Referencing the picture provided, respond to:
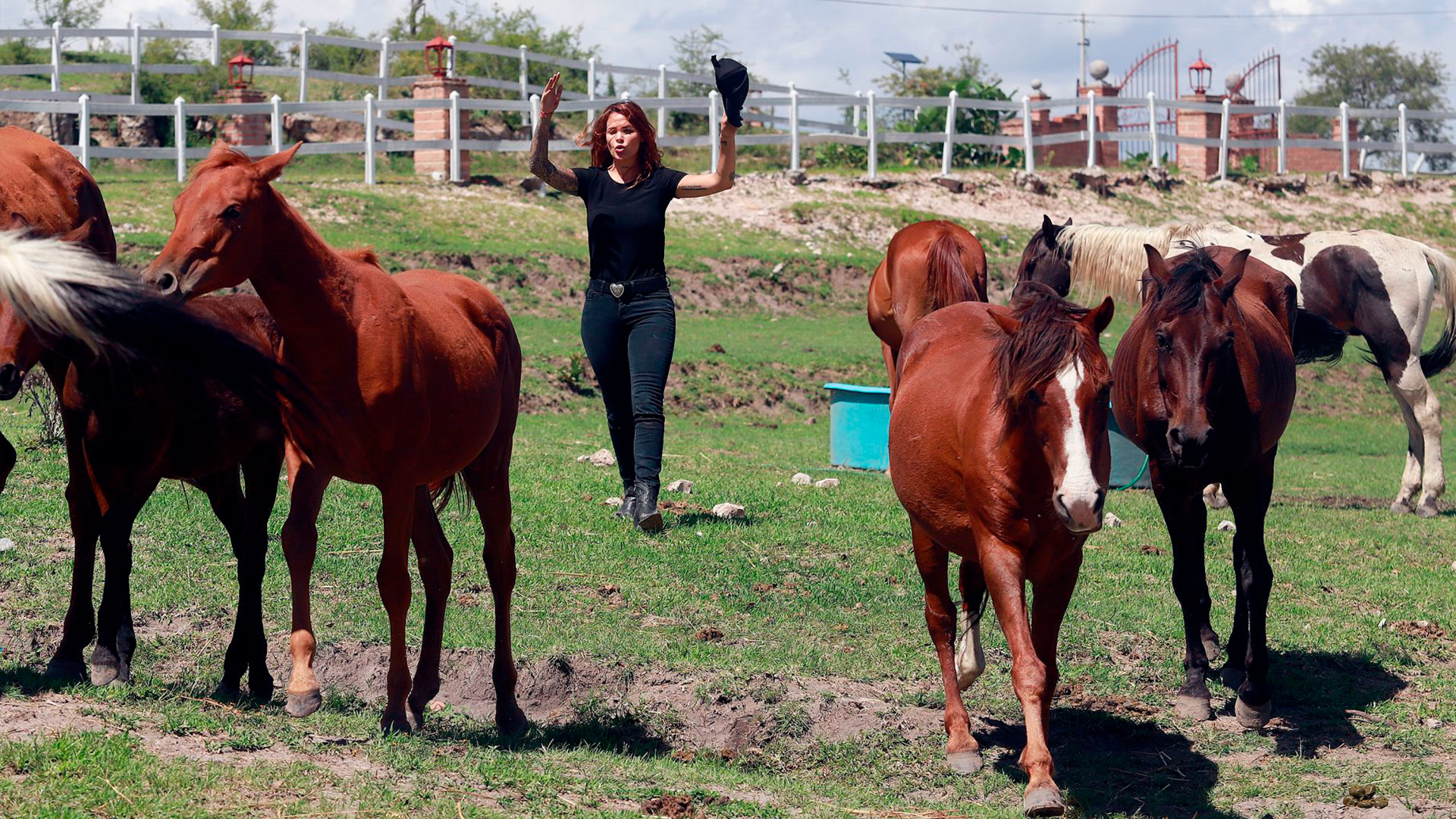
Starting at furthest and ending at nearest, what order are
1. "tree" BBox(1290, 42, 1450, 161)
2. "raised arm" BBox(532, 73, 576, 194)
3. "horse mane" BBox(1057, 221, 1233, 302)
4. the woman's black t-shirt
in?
"tree" BBox(1290, 42, 1450, 161) → "horse mane" BBox(1057, 221, 1233, 302) → the woman's black t-shirt → "raised arm" BBox(532, 73, 576, 194)

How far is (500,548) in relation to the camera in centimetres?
600

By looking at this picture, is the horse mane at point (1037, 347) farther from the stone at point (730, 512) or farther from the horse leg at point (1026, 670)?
the stone at point (730, 512)

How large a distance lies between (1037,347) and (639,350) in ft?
12.3

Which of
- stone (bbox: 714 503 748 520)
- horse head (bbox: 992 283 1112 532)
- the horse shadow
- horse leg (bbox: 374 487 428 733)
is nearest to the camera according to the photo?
horse head (bbox: 992 283 1112 532)

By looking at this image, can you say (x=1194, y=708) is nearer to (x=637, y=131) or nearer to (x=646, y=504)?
(x=646, y=504)

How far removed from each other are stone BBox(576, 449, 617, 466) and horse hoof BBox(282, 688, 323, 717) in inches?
233

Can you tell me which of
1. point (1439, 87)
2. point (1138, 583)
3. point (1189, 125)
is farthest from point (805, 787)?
point (1439, 87)

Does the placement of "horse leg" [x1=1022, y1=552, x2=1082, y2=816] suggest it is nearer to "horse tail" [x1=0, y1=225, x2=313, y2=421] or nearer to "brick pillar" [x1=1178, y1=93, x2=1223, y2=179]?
"horse tail" [x1=0, y1=225, x2=313, y2=421]

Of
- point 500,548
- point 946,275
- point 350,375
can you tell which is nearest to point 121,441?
point 350,375

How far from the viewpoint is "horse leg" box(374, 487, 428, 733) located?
16.9ft

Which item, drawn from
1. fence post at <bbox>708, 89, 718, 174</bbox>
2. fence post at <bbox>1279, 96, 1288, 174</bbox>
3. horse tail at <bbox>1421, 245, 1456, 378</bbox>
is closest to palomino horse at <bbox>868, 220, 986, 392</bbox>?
horse tail at <bbox>1421, 245, 1456, 378</bbox>

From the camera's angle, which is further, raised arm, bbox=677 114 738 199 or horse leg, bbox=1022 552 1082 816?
raised arm, bbox=677 114 738 199

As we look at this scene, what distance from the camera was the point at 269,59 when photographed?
35.2 m

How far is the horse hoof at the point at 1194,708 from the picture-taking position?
20.7ft
